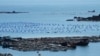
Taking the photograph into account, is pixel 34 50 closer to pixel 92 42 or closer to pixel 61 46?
pixel 61 46

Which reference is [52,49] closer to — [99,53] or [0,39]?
→ [99,53]

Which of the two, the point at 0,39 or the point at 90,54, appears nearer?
the point at 90,54

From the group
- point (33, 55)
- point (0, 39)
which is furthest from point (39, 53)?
point (0, 39)

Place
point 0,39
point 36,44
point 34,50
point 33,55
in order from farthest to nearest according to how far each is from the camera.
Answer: point 0,39 < point 36,44 < point 34,50 < point 33,55

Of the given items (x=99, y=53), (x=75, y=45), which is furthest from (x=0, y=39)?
(x=99, y=53)

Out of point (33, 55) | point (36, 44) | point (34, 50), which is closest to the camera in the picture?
point (33, 55)

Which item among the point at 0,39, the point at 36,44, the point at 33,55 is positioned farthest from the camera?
the point at 0,39

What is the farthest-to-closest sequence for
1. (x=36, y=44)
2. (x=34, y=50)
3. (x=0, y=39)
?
1. (x=0, y=39)
2. (x=36, y=44)
3. (x=34, y=50)

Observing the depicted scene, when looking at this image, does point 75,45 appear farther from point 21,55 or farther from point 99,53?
point 21,55

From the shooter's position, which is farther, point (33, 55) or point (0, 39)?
point (0, 39)
